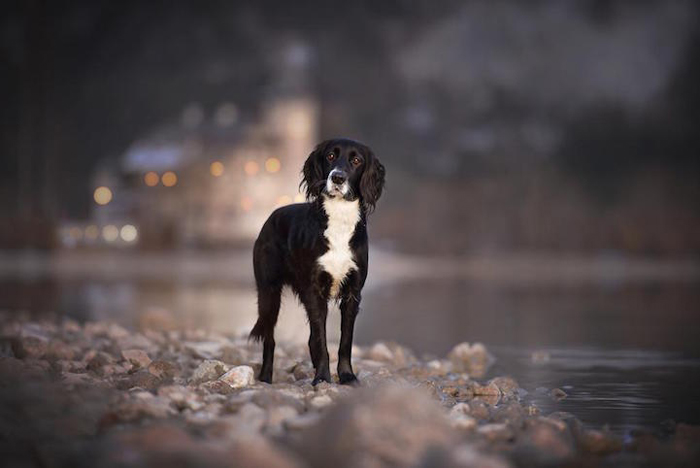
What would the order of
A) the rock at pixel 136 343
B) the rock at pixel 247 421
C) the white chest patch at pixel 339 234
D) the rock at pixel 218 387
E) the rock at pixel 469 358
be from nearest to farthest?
the rock at pixel 247 421, the rock at pixel 218 387, the white chest patch at pixel 339 234, the rock at pixel 136 343, the rock at pixel 469 358

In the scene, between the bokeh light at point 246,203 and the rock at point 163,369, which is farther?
the bokeh light at point 246,203

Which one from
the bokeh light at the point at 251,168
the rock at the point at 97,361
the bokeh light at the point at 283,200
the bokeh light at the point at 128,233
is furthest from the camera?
the bokeh light at the point at 251,168

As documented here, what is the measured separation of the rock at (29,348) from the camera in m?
6.48

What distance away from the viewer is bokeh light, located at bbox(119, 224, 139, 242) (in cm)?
3584

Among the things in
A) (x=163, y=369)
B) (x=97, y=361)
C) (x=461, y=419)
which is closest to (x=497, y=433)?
(x=461, y=419)

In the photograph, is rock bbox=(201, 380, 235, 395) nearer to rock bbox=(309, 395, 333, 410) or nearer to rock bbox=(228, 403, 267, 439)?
rock bbox=(309, 395, 333, 410)

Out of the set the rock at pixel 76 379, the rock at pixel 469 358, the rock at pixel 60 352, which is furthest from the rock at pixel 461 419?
the rock at pixel 469 358

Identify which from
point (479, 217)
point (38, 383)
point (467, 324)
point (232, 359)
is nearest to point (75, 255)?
point (479, 217)

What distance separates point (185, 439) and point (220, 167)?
3704 centimetres

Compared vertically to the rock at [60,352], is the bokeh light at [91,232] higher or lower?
higher

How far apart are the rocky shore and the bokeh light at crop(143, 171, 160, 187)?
117ft

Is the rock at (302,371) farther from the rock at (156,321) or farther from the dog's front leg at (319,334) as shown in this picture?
the rock at (156,321)

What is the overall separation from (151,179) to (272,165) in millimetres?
5517

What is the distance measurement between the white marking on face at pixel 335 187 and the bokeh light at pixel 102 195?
36.3m
